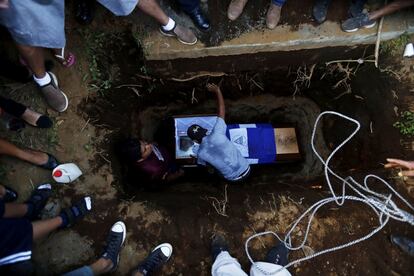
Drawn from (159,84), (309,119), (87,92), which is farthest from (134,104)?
(309,119)

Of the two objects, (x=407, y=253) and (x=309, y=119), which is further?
(x=309, y=119)

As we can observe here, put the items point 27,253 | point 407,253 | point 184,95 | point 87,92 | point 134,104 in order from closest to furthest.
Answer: point 27,253, point 407,253, point 87,92, point 134,104, point 184,95

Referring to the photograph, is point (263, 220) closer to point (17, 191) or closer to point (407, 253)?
point (407, 253)

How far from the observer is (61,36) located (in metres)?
2.68

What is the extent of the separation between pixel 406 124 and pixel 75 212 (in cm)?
300

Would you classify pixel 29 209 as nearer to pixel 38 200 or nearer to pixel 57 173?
pixel 38 200

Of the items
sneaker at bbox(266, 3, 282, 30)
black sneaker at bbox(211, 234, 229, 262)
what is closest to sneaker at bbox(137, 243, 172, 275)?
black sneaker at bbox(211, 234, 229, 262)

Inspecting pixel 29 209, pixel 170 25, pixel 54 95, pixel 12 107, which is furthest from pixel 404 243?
pixel 12 107

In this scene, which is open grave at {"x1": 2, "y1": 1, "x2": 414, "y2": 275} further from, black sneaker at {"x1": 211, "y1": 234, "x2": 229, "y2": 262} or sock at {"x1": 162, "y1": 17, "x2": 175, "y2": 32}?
sock at {"x1": 162, "y1": 17, "x2": 175, "y2": 32}

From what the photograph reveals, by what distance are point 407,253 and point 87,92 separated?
3037mm

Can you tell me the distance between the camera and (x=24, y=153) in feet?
10.5

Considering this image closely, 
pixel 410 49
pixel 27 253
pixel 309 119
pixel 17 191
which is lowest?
pixel 27 253

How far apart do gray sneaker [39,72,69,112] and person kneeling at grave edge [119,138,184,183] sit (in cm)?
63

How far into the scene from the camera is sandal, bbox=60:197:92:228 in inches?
124
